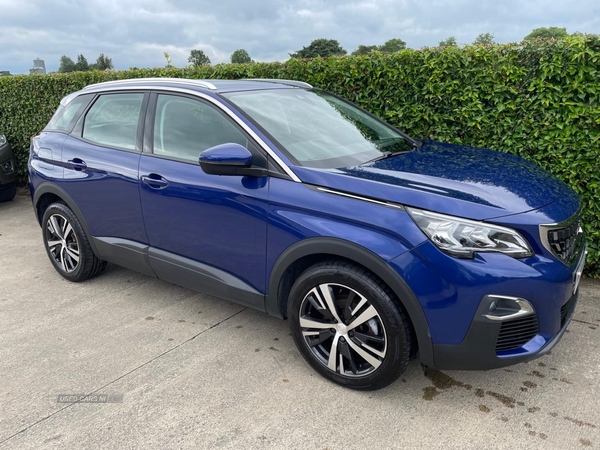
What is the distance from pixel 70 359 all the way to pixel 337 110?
2.55 m

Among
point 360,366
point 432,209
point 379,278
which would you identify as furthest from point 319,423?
point 432,209

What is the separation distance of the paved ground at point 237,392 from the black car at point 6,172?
14.4 feet

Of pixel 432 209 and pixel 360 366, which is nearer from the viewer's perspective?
pixel 432 209

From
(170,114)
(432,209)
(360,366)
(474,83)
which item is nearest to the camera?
(432,209)

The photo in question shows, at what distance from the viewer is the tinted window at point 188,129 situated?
124 inches

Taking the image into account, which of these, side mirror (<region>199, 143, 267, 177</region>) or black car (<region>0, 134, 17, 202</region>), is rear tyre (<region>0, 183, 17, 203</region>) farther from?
side mirror (<region>199, 143, 267, 177</region>)

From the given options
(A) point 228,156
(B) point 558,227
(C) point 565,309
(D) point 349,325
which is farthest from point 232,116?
(C) point 565,309

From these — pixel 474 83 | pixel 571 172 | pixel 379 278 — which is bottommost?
pixel 379 278

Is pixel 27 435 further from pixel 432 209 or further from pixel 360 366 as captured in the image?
pixel 432 209

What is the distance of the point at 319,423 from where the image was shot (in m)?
2.52

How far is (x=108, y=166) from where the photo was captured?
3705mm

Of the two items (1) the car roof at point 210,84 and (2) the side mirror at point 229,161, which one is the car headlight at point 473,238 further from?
(1) the car roof at point 210,84

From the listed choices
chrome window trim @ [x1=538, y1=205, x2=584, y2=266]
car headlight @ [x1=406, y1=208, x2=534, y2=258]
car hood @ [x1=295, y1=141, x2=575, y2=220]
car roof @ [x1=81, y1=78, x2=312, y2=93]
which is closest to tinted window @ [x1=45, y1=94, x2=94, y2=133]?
car roof @ [x1=81, y1=78, x2=312, y2=93]

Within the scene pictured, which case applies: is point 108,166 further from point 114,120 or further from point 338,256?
point 338,256
